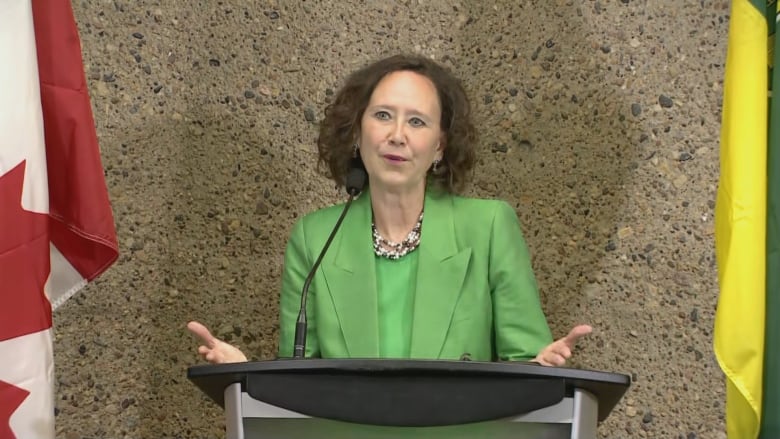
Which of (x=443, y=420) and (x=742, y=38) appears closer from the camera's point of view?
(x=443, y=420)

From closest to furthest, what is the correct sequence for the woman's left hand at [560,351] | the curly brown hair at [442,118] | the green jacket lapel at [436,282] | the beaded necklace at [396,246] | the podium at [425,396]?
the podium at [425,396], the woman's left hand at [560,351], the green jacket lapel at [436,282], the beaded necklace at [396,246], the curly brown hair at [442,118]

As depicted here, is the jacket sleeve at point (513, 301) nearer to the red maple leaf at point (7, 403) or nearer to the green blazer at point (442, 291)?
the green blazer at point (442, 291)

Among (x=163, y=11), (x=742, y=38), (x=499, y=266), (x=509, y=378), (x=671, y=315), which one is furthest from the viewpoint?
(x=163, y=11)

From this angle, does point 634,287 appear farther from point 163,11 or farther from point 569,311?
point 163,11

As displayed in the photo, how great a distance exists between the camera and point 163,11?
230 centimetres

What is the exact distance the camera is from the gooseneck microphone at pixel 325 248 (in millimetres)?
1359

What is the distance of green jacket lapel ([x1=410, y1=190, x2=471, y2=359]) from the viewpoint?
1.68 meters

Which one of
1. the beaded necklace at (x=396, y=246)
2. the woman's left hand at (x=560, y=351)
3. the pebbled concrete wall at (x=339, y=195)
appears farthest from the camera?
the pebbled concrete wall at (x=339, y=195)

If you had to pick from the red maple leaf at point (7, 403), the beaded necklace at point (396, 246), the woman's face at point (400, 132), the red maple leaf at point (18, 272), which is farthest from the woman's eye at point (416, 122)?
the red maple leaf at point (7, 403)

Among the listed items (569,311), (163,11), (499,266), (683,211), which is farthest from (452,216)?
(163,11)

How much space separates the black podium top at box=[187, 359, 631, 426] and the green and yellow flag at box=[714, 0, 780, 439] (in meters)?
0.36

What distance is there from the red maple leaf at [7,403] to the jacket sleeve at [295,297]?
1.73 feet

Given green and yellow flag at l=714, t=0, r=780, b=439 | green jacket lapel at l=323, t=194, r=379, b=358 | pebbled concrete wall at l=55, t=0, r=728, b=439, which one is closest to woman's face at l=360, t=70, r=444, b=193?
green jacket lapel at l=323, t=194, r=379, b=358

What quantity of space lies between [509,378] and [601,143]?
1.27 m
